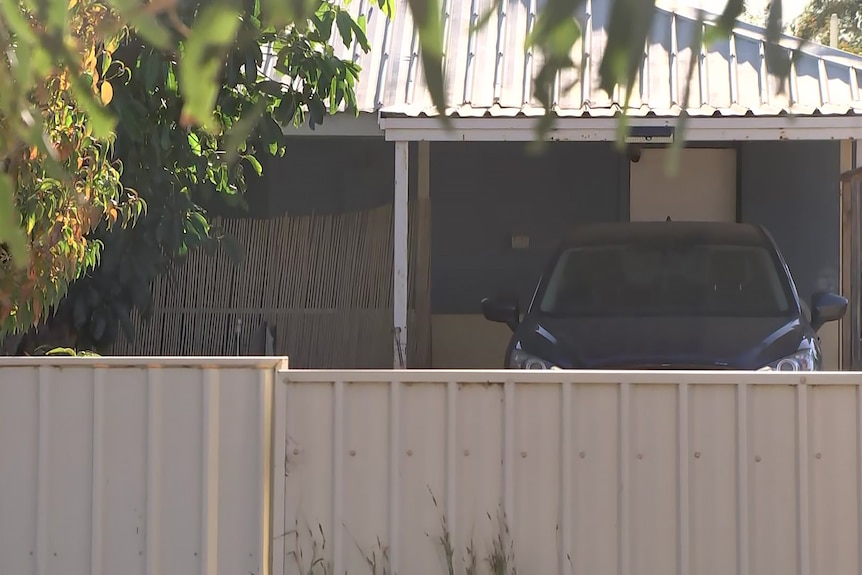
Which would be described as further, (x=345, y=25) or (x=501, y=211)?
(x=501, y=211)

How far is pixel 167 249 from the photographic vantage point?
28.4ft

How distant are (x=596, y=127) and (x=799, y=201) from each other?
15.4ft

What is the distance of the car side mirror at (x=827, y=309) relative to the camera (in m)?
7.92

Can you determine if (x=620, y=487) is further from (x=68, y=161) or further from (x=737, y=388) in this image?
(x=68, y=161)

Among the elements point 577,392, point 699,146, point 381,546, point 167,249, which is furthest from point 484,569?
point 699,146

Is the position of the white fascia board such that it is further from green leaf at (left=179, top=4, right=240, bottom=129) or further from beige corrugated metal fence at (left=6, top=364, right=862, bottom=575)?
green leaf at (left=179, top=4, right=240, bottom=129)

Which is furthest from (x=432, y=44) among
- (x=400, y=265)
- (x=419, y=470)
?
(x=400, y=265)

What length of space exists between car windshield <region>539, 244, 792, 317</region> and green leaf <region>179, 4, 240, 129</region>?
638cm

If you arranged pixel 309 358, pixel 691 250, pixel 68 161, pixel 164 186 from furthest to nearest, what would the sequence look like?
pixel 309 358, pixel 691 250, pixel 164 186, pixel 68 161

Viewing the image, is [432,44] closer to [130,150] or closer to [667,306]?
[130,150]

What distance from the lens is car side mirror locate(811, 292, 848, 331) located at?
792 centimetres

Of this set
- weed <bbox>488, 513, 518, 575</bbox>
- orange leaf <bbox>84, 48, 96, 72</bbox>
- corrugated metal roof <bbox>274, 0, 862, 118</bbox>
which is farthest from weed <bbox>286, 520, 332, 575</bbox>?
corrugated metal roof <bbox>274, 0, 862, 118</bbox>

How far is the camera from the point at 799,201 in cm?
1306

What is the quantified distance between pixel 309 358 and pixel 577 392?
270 inches
